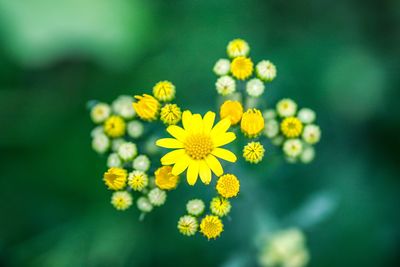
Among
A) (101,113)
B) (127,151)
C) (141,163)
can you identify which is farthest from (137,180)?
(101,113)

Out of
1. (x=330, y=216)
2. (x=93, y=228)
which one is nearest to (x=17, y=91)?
(x=93, y=228)

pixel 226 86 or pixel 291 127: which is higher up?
pixel 226 86

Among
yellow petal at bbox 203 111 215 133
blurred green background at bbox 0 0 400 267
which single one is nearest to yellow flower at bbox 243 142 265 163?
yellow petal at bbox 203 111 215 133

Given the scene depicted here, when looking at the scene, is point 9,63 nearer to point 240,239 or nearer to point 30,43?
point 30,43

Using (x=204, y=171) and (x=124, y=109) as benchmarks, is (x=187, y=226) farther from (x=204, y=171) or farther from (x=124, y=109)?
(x=124, y=109)


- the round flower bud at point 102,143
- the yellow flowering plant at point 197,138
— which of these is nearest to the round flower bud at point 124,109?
the yellow flowering plant at point 197,138
